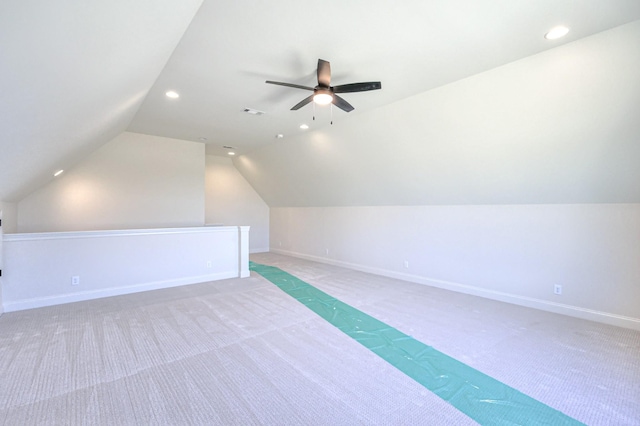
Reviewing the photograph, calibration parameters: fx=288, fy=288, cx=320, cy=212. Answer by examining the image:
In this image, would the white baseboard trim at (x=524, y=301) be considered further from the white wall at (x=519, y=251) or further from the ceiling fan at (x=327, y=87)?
the ceiling fan at (x=327, y=87)

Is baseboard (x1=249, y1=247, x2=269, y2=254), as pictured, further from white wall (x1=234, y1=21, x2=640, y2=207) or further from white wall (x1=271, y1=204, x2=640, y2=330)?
white wall (x1=234, y1=21, x2=640, y2=207)

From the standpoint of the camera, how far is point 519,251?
439 cm

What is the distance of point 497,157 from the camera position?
401 cm

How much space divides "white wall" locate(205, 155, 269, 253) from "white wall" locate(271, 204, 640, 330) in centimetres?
400

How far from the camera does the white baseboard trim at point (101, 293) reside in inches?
156

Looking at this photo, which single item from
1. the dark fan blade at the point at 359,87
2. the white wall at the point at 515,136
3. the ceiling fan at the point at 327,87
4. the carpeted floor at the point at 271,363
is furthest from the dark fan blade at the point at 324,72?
the carpeted floor at the point at 271,363

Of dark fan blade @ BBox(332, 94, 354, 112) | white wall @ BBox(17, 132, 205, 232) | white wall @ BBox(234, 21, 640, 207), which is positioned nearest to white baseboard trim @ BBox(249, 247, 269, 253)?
white wall @ BBox(17, 132, 205, 232)

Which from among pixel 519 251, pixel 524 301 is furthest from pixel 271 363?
pixel 519 251

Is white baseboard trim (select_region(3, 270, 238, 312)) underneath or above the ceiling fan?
underneath

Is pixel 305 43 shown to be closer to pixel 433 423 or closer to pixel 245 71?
pixel 245 71

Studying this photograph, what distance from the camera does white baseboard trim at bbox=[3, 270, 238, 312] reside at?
3.97m

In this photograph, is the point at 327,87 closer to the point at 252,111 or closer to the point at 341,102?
the point at 341,102

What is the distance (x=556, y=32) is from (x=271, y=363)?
13.0ft

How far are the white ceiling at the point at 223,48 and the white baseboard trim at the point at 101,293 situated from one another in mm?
1567
